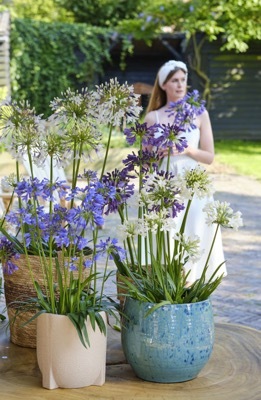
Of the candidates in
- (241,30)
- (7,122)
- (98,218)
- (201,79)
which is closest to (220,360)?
(98,218)

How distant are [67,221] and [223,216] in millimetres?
405

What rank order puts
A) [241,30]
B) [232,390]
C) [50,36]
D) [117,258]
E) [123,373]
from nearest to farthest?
[232,390]
[123,373]
[117,258]
[50,36]
[241,30]

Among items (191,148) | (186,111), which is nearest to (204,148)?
(191,148)

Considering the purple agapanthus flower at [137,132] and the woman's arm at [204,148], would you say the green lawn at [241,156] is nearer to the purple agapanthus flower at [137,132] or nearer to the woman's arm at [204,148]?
the woman's arm at [204,148]

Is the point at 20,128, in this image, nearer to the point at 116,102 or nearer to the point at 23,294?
the point at 116,102

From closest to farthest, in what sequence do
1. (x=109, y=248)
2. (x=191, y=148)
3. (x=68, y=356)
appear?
(x=68, y=356)
(x=109, y=248)
(x=191, y=148)

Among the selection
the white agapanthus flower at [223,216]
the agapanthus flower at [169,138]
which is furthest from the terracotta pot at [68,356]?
the agapanthus flower at [169,138]

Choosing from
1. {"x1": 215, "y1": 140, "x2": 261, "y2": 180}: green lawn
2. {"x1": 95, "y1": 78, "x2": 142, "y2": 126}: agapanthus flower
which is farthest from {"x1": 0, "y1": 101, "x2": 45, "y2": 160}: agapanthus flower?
{"x1": 215, "y1": 140, "x2": 261, "y2": 180}: green lawn

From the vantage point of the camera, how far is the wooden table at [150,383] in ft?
6.81

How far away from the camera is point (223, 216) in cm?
219

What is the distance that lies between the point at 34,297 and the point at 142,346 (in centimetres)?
46

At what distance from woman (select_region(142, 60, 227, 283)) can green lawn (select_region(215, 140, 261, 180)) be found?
877 centimetres

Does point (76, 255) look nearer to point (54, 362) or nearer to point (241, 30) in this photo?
point (54, 362)

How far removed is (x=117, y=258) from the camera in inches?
95.1
